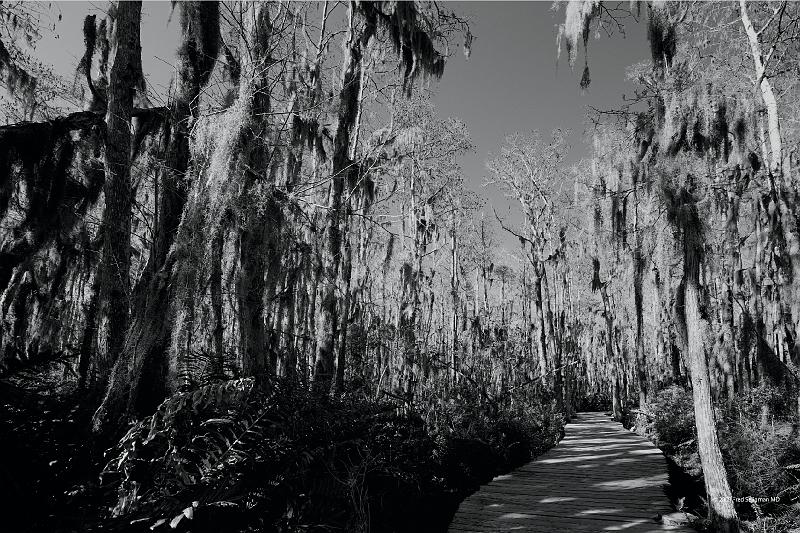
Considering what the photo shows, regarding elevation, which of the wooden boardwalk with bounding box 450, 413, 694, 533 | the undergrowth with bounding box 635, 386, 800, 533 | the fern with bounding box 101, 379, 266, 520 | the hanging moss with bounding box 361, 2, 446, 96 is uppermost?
the hanging moss with bounding box 361, 2, 446, 96

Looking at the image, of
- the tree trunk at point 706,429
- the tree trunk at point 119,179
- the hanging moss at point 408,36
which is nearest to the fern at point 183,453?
the tree trunk at point 119,179

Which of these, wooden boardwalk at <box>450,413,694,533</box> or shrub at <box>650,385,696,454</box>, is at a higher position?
shrub at <box>650,385,696,454</box>

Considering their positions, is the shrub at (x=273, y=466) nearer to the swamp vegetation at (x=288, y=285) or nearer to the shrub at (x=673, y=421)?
the swamp vegetation at (x=288, y=285)

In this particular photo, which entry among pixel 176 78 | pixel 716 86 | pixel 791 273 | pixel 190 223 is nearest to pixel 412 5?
pixel 176 78

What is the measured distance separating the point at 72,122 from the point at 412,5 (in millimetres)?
4482

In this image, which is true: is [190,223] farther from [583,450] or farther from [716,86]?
[583,450]

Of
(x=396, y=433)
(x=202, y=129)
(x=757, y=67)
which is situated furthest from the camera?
(x=757, y=67)

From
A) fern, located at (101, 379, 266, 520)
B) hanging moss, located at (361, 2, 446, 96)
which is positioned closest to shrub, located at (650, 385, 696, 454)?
hanging moss, located at (361, 2, 446, 96)

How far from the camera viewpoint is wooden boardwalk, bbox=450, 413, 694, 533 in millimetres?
4812

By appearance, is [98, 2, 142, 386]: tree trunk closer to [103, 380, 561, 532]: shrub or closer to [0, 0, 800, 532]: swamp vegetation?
[0, 0, 800, 532]: swamp vegetation

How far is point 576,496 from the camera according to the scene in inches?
234

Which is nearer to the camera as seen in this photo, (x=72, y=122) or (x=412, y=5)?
(x=72, y=122)

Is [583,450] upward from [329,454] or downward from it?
downward

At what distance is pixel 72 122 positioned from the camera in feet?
17.8
